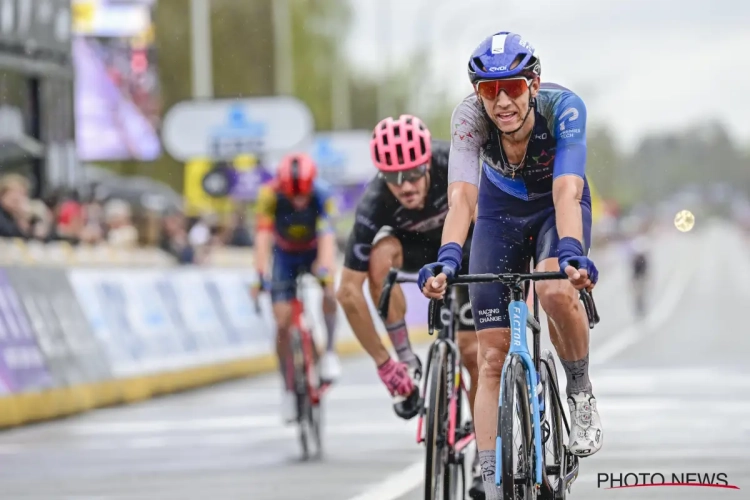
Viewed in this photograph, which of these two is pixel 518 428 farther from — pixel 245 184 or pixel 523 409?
pixel 245 184

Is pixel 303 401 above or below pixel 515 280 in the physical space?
below

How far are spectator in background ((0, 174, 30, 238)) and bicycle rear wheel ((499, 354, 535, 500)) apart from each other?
1071cm

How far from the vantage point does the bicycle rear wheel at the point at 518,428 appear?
7043 millimetres

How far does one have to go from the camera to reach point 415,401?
9.49 meters

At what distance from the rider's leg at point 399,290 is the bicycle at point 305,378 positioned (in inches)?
113

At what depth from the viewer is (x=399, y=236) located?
9727 millimetres

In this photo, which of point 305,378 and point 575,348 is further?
point 305,378

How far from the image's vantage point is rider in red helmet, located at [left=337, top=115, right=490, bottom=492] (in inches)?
351

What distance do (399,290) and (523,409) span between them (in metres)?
2.48

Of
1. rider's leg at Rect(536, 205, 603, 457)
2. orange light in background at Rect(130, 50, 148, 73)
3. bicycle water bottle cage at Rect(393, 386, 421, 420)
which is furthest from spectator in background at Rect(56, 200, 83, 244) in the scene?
orange light in background at Rect(130, 50, 148, 73)

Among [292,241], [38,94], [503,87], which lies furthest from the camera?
[38,94]

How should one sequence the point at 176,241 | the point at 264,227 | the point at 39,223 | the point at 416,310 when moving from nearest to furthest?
1. the point at 264,227
2. the point at 39,223
3. the point at 176,241
4. the point at 416,310

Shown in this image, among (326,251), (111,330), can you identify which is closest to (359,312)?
(326,251)

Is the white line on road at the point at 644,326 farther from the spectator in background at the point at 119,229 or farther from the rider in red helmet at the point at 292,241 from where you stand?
the rider in red helmet at the point at 292,241
